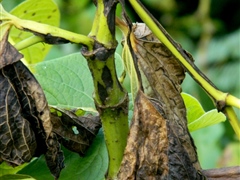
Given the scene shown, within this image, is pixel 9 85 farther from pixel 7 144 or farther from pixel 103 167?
pixel 103 167

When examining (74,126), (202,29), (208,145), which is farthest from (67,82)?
(202,29)

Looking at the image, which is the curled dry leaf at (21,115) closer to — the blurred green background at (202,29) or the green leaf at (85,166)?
the green leaf at (85,166)

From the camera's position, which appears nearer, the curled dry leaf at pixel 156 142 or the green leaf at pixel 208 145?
the curled dry leaf at pixel 156 142

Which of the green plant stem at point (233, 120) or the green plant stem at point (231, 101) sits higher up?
the green plant stem at point (231, 101)

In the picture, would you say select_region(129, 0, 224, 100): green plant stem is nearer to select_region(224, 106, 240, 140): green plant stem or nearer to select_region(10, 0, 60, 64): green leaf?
select_region(224, 106, 240, 140): green plant stem

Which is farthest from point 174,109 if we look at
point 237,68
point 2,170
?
point 237,68

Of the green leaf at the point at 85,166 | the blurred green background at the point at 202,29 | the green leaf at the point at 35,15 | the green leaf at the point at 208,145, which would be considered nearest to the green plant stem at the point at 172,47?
the green leaf at the point at 85,166

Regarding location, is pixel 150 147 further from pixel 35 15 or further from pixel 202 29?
pixel 202 29
